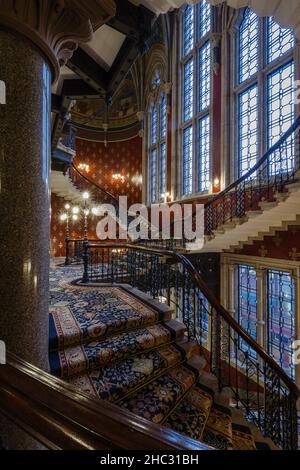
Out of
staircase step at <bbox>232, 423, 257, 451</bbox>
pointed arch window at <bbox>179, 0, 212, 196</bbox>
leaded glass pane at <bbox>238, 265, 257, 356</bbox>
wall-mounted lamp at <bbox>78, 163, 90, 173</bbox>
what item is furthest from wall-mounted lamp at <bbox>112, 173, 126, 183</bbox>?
staircase step at <bbox>232, 423, 257, 451</bbox>

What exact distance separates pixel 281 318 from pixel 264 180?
357cm

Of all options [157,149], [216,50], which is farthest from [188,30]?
[157,149]

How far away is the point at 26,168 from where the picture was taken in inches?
50.4

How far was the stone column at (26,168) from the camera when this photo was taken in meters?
1.20

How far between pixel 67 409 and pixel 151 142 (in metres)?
12.9

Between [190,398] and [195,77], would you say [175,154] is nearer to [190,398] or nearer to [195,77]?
[195,77]

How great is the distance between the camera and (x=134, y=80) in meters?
12.7

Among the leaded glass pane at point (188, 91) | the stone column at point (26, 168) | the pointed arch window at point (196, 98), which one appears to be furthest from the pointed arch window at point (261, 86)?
the stone column at point (26, 168)

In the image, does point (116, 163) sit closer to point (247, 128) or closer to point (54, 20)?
point (247, 128)

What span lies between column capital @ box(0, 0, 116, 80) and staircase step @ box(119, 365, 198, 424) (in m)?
2.53

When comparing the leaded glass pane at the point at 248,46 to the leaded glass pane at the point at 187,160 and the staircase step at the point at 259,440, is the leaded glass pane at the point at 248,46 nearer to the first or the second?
the leaded glass pane at the point at 187,160

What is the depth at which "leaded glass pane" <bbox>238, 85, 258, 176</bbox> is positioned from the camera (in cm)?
697

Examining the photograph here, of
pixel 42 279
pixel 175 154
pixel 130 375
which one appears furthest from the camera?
pixel 175 154
